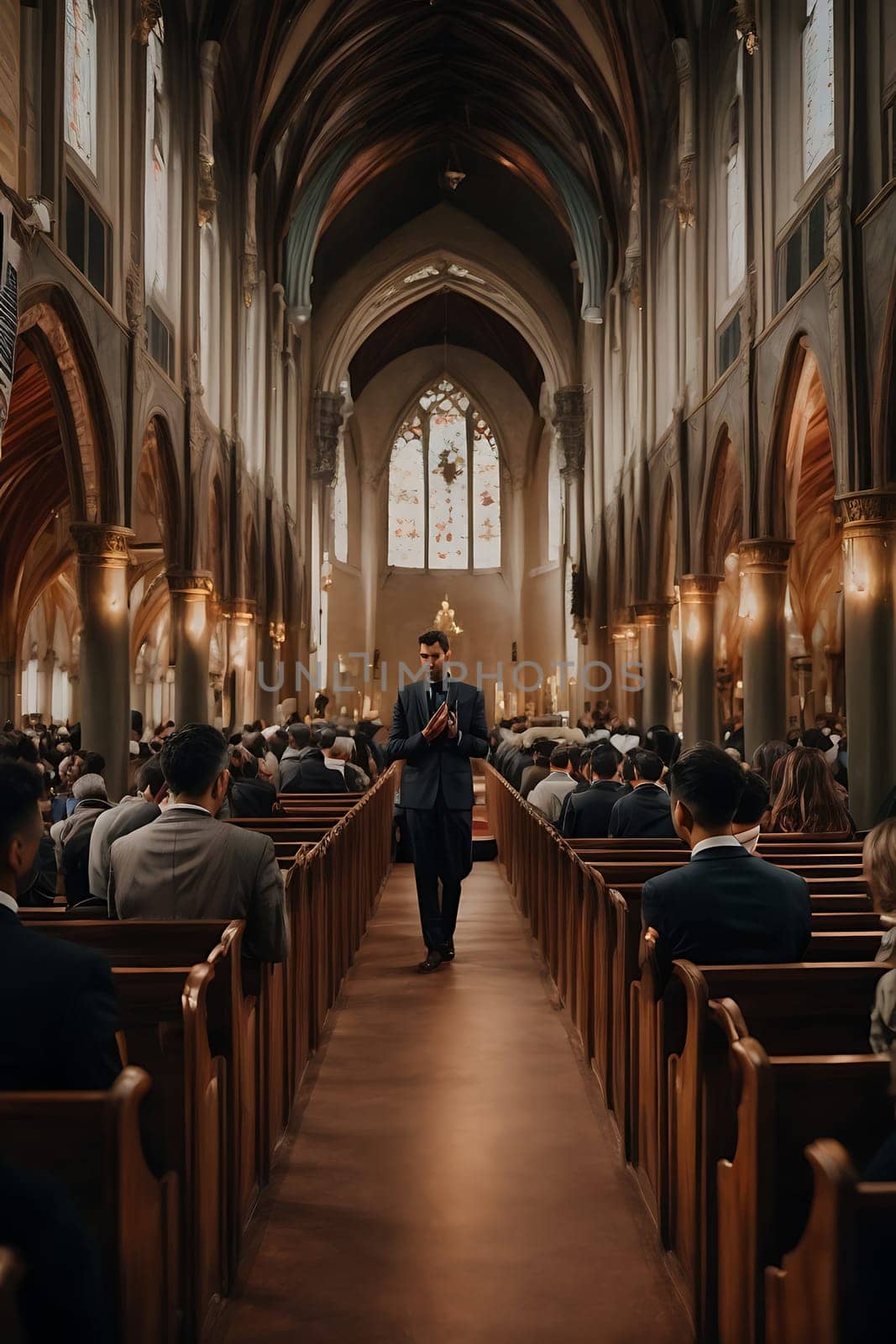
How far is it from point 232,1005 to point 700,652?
13793mm

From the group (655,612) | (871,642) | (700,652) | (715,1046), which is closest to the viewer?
(715,1046)

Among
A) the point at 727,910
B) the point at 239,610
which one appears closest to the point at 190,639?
the point at 239,610

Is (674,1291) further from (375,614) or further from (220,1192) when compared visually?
(375,614)

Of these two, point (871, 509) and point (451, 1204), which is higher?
point (871, 509)

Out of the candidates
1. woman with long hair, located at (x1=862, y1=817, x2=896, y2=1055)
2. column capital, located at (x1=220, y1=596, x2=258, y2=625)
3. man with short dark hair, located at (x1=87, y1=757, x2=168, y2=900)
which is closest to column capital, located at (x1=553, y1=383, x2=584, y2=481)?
column capital, located at (x1=220, y1=596, x2=258, y2=625)

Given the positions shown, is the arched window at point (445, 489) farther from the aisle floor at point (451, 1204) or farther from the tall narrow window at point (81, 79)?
the aisle floor at point (451, 1204)

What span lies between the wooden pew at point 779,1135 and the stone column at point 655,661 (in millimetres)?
17021

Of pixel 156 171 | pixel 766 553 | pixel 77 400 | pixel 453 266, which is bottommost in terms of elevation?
pixel 766 553

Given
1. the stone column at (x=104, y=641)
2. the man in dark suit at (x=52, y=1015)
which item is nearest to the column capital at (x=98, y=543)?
the stone column at (x=104, y=641)

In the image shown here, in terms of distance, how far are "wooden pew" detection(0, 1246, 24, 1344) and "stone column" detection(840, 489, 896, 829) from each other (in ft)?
30.0

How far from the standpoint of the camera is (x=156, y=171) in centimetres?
A: 1431

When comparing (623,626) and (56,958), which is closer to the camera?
(56,958)

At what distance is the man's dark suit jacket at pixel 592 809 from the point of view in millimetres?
6992

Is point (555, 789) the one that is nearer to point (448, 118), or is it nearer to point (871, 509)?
point (871, 509)
